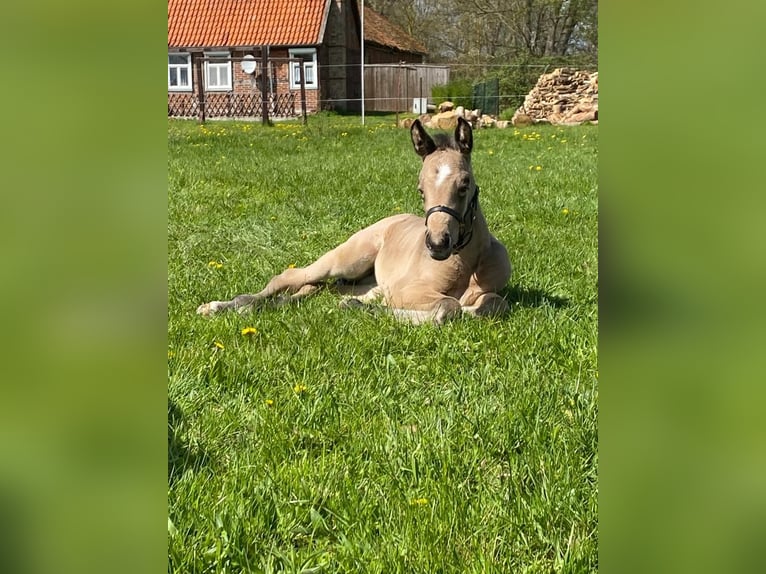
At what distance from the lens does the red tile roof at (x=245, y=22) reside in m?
37.2

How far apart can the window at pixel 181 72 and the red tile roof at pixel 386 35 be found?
1035cm

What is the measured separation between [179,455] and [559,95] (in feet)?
88.5

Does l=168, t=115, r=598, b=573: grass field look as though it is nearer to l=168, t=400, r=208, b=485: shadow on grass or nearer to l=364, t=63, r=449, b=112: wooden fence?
l=168, t=400, r=208, b=485: shadow on grass

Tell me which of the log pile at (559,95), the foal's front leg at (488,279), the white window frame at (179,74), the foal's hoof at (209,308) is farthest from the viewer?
the white window frame at (179,74)

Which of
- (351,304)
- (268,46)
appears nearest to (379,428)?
(351,304)

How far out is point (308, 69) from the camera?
124 feet

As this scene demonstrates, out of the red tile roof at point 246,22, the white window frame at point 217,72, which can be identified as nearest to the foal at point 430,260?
the red tile roof at point 246,22

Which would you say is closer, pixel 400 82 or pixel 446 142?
pixel 446 142

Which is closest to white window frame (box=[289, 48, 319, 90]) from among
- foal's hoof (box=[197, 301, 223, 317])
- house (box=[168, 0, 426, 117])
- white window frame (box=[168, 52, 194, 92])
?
house (box=[168, 0, 426, 117])

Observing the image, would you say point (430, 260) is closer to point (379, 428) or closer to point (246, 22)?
point (379, 428)

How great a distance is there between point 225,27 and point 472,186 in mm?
36424

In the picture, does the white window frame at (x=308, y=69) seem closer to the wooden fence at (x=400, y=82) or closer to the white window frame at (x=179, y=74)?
the wooden fence at (x=400, y=82)
